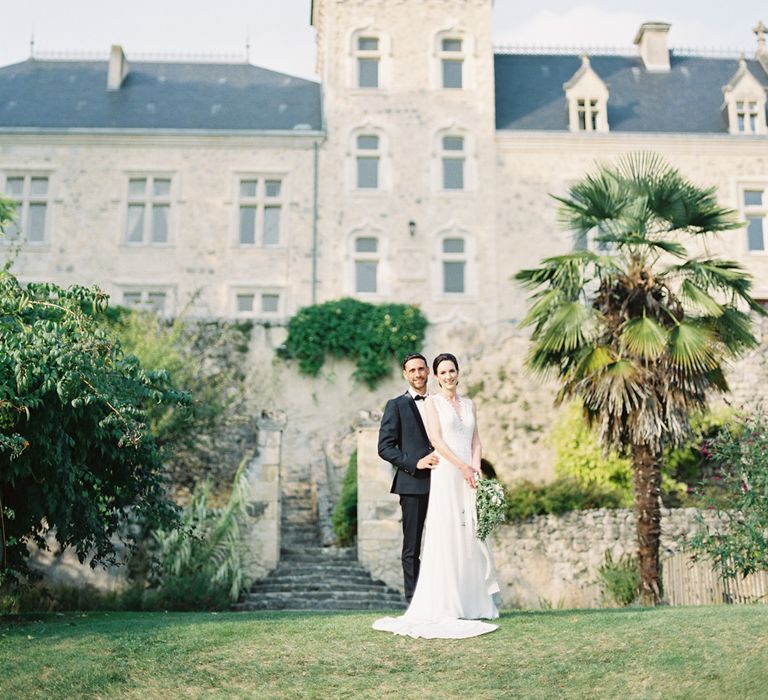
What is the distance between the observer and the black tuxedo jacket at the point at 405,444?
8.37 metres

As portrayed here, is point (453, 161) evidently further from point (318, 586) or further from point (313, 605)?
point (313, 605)

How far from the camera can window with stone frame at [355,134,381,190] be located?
28.8m

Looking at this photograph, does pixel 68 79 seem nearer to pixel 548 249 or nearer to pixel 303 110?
pixel 303 110

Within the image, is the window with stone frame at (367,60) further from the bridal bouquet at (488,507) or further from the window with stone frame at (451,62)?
the bridal bouquet at (488,507)

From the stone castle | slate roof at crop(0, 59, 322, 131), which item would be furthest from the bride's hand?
slate roof at crop(0, 59, 322, 131)

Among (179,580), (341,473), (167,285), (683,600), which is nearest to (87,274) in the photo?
(167,285)

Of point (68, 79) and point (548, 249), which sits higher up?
point (68, 79)

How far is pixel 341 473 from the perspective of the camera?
882 inches

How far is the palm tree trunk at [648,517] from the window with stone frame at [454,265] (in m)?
14.6

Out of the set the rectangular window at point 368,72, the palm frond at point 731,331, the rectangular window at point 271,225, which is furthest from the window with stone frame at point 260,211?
the palm frond at point 731,331

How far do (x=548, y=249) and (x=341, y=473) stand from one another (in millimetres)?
9920

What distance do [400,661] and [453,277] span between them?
21.5 m

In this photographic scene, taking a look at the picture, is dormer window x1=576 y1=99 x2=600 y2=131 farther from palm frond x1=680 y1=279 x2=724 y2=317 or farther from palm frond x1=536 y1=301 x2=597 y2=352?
palm frond x1=536 y1=301 x2=597 y2=352

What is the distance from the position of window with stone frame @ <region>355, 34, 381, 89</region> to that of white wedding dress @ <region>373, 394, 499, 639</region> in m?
22.4
